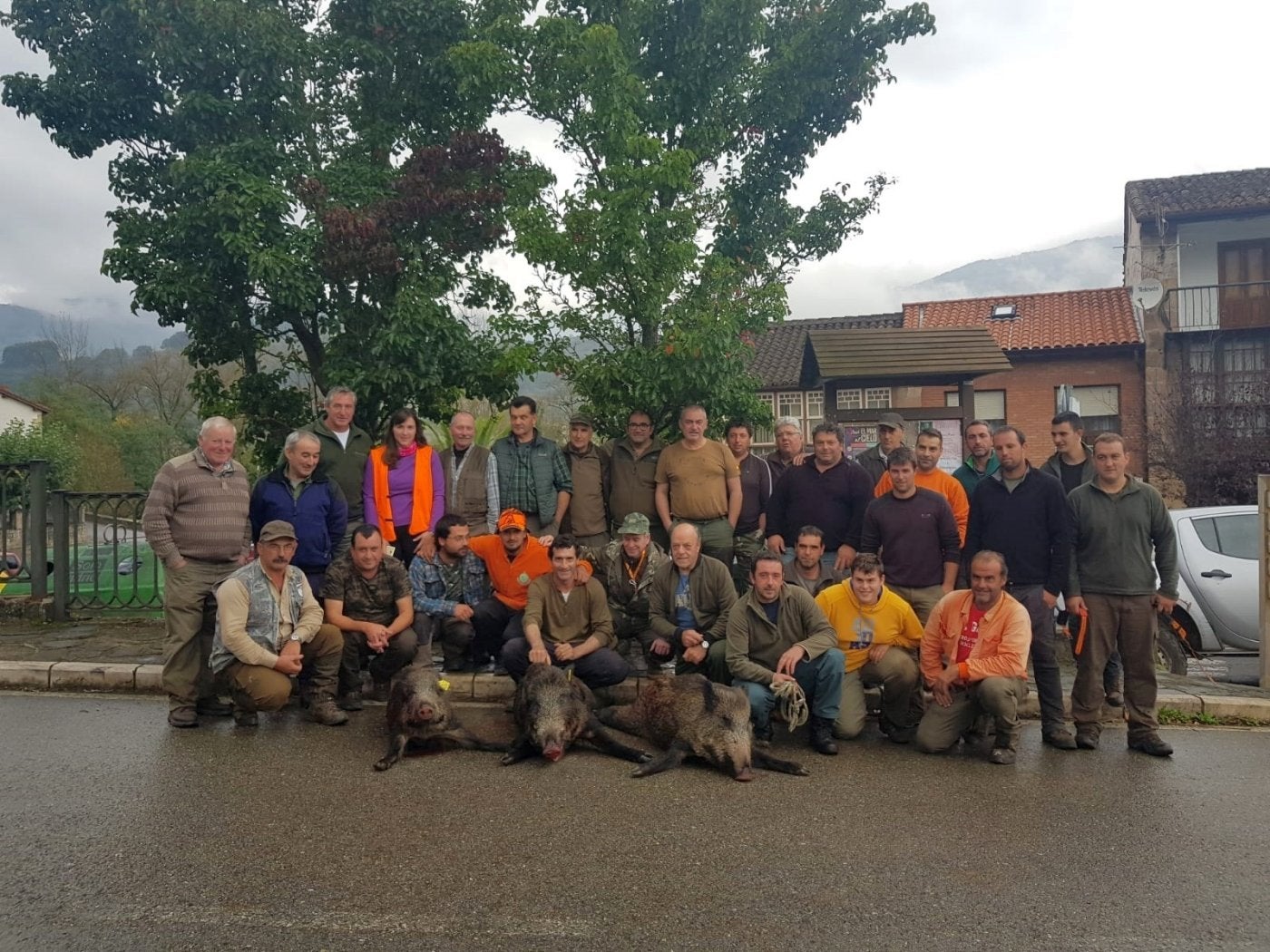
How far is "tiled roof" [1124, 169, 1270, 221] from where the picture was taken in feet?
74.3

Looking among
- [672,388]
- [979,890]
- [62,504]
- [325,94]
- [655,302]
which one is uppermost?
[325,94]

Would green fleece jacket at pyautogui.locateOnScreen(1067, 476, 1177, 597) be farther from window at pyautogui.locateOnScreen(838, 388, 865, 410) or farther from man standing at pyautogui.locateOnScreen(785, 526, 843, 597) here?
window at pyautogui.locateOnScreen(838, 388, 865, 410)

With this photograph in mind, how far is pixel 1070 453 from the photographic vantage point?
717 cm

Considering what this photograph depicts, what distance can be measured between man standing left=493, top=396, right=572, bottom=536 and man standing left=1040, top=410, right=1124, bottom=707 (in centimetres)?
397

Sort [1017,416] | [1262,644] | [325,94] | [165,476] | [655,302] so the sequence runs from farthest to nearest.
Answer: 1. [1017,416]
2. [325,94]
3. [655,302]
4. [1262,644]
5. [165,476]

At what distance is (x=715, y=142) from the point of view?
9.71 meters

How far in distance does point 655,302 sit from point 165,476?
4382 mm

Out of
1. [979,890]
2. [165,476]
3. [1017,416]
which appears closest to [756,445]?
[1017,416]

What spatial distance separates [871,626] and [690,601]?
130 centimetres

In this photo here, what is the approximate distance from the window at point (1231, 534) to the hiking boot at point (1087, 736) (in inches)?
139

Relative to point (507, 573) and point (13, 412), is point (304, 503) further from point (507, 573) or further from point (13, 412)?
→ point (13, 412)

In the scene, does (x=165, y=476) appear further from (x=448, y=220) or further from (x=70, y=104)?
(x=70, y=104)

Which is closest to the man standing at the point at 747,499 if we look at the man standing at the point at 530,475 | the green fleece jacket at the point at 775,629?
the man standing at the point at 530,475

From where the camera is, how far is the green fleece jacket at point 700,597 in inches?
263
